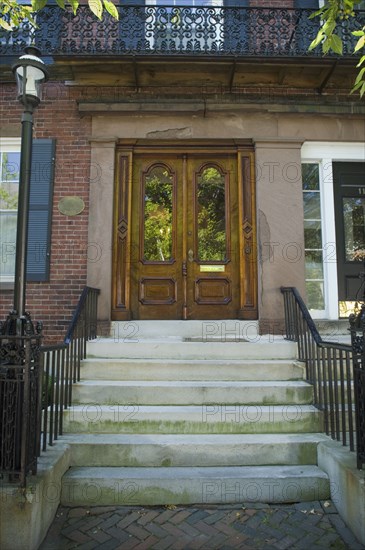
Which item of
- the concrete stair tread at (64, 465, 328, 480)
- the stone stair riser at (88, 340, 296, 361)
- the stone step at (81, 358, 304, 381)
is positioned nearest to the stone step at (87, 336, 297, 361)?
the stone stair riser at (88, 340, 296, 361)

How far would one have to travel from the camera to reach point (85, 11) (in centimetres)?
647

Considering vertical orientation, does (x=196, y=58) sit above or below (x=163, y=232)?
above

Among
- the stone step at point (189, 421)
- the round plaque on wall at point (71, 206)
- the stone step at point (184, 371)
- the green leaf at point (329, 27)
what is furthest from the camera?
the round plaque on wall at point (71, 206)

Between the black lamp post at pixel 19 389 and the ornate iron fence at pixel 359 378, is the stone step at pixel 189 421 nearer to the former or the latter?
the black lamp post at pixel 19 389

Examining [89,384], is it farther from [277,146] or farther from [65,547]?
[277,146]

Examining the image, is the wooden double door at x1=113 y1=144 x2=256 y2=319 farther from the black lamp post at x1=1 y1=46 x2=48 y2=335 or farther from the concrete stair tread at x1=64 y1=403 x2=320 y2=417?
the black lamp post at x1=1 y1=46 x2=48 y2=335

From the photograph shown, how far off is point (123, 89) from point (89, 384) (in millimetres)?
4515

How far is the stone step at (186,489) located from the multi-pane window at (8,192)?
4.05 m

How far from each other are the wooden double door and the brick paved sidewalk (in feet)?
10.2

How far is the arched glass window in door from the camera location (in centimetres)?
653

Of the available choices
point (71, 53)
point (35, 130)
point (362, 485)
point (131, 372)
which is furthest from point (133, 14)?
point (362, 485)

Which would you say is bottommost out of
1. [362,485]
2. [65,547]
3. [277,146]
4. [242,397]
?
[65,547]

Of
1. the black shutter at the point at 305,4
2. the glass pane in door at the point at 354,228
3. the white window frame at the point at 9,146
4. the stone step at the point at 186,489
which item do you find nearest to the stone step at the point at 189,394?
the stone step at the point at 186,489

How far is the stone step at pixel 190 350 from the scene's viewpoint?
16.8ft
